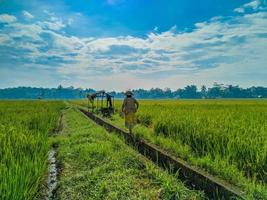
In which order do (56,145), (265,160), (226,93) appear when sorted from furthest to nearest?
(226,93)
(56,145)
(265,160)

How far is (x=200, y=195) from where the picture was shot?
4277 millimetres

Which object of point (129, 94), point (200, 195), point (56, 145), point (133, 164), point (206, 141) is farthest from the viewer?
point (129, 94)

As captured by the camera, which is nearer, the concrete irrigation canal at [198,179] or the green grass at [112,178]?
the concrete irrigation canal at [198,179]

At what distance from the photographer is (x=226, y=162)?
502 cm

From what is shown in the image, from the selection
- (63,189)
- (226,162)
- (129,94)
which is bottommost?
(63,189)

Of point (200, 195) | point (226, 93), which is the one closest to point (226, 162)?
point (200, 195)

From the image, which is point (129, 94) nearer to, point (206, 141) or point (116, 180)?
point (206, 141)

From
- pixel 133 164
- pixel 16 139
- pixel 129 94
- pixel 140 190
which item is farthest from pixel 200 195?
pixel 129 94

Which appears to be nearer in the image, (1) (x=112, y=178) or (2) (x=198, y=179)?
(2) (x=198, y=179)

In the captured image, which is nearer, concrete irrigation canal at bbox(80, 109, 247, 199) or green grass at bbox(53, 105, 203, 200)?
concrete irrigation canal at bbox(80, 109, 247, 199)

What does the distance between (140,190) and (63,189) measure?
126cm

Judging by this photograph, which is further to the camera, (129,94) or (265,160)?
(129,94)

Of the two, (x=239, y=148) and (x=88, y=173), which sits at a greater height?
(x=239, y=148)

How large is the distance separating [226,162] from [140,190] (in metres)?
1.65
